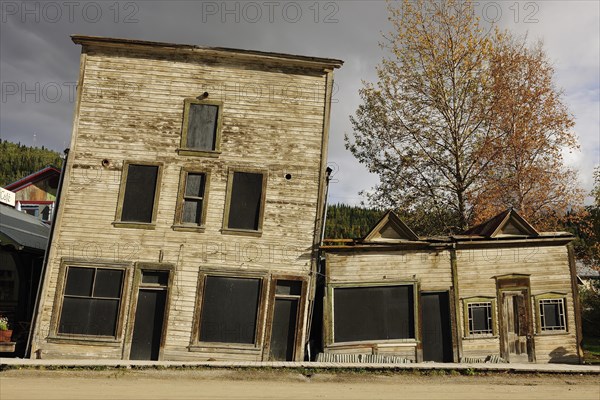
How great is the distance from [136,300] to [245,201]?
4705 mm

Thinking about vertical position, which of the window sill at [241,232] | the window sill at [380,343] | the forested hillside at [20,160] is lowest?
the window sill at [380,343]

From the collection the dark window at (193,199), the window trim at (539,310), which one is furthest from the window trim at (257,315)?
the window trim at (539,310)

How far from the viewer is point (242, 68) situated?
14820mm

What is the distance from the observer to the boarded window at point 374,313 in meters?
13.6

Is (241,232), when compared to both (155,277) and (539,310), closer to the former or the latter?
(155,277)

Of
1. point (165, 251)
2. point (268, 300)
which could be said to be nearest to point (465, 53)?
point (268, 300)

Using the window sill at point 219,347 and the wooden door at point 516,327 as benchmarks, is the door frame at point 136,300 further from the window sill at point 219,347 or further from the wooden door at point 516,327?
the wooden door at point 516,327

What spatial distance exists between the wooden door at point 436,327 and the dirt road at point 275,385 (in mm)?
2024

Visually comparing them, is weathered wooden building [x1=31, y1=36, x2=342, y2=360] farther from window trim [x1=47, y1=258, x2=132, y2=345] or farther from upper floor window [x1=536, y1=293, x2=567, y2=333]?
upper floor window [x1=536, y1=293, x2=567, y2=333]

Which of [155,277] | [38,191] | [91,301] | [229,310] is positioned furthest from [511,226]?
[38,191]

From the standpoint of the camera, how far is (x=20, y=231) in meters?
16.8

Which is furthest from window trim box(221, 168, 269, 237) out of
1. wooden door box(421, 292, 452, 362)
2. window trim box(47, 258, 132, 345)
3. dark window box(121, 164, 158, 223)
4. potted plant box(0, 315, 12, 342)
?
potted plant box(0, 315, 12, 342)

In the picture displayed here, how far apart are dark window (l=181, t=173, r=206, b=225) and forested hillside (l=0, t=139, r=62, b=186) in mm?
137705

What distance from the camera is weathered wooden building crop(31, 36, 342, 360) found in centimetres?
1321
